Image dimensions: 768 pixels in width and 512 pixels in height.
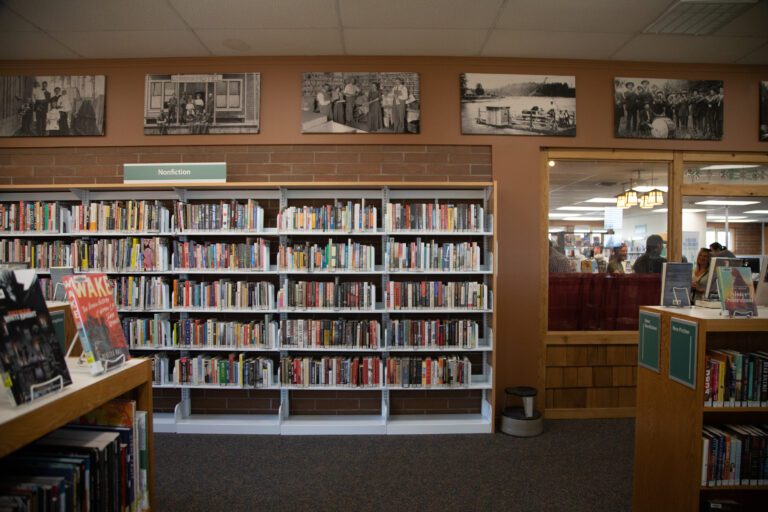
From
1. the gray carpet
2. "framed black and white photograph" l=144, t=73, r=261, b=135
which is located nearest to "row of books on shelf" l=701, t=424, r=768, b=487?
the gray carpet

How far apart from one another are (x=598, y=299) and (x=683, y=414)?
2.42 meters

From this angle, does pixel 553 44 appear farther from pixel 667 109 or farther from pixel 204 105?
pixel 204 105

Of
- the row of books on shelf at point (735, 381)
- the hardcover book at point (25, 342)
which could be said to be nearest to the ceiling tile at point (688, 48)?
the row of books on shelf at point (735, 381)

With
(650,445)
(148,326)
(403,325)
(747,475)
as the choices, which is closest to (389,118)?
(403,325)

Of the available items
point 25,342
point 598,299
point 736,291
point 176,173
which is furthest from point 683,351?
point 176,173

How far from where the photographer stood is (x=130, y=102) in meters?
4.36

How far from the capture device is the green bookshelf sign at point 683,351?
216 centimetres

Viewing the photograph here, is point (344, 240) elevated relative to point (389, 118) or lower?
lower

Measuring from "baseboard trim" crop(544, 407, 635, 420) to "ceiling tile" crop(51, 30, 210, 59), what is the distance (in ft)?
16.3

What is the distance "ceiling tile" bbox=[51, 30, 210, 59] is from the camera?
3900 millimetres

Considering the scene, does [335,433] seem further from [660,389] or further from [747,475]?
[747,475]

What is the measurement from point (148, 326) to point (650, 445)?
13.3 feet

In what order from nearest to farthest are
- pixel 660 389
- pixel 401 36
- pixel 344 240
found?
pixel 660 389, pixel 401 36, pixel 344 240

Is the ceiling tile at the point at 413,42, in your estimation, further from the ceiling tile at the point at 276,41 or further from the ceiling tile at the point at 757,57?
the ceiling tile at the point at 757,57
